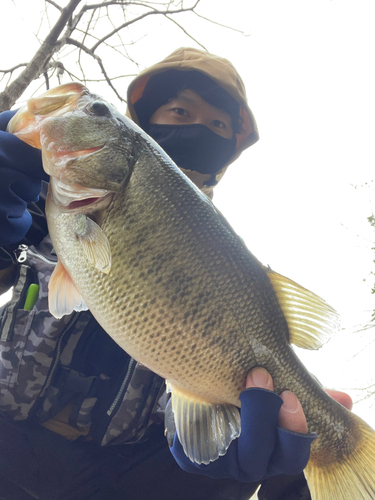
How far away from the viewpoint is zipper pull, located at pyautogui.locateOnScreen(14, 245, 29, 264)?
1.67 m

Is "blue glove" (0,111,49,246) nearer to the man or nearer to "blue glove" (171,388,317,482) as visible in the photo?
the man

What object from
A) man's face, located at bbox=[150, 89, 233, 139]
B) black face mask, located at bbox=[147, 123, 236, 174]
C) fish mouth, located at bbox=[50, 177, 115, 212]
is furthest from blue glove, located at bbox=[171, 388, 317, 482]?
man's face, located at bbox=[150, 89, 233, 139]

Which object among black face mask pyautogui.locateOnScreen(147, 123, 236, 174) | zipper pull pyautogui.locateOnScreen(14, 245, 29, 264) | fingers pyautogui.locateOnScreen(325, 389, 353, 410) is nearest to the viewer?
fingers pyautogui.locateOnScreen(325, 389, 353, 410)

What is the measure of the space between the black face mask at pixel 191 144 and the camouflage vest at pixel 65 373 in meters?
1.20

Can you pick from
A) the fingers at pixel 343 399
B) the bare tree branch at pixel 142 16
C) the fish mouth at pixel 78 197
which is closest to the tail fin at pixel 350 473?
the fingers at pixel 343 399

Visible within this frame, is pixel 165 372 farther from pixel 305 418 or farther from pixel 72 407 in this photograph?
pixel 72 407

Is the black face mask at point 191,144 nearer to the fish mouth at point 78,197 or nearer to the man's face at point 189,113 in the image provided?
the man's face at point 189,113

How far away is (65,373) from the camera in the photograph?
1658mm

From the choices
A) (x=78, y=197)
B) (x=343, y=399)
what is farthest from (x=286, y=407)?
(x=78, y=197)

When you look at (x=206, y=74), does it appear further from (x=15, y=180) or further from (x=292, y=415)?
(x=292, y=415)

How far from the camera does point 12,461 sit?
5.60 feet

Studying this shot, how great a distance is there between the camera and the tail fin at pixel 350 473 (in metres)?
1.21

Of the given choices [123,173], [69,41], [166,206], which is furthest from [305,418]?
[69,41]

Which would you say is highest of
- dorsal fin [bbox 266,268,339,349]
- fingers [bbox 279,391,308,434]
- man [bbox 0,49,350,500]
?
dorsal fin [bbox 266,268,339,349]
